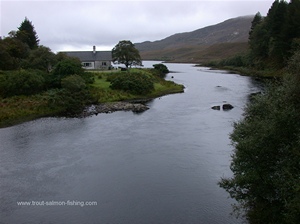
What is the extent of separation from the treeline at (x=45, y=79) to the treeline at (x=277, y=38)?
42.3 m

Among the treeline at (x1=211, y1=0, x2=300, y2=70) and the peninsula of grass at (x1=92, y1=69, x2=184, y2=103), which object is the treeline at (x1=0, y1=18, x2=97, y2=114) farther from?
the treeline at (x1=211, y1=0, x2=300, y2=70)

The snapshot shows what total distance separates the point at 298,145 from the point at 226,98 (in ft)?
146

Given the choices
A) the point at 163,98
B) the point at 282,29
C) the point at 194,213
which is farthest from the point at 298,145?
the point at 282,29

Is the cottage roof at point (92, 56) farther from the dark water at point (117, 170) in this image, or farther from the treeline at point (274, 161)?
the treeline at point (274, 161)

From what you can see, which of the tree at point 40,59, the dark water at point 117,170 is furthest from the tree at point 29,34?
the dark water at point 117,170

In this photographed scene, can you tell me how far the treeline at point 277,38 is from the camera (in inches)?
2992

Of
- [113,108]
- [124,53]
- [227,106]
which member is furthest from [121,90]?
[124,53]

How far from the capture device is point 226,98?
59.8m

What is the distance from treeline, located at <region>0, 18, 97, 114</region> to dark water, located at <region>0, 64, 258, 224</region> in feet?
24.8

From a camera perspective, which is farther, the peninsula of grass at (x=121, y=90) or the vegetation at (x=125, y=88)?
the vegetation at (x=125, y=88)

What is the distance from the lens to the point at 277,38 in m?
83.4

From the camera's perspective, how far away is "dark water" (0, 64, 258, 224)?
2083 cm

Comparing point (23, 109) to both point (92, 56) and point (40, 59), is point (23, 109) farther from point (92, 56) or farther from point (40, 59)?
point (92, 56)

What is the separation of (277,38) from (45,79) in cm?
6238
